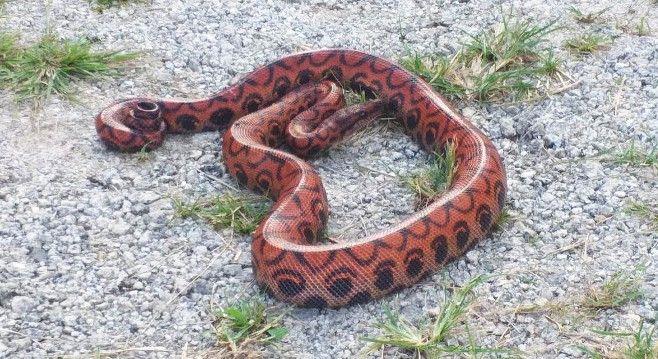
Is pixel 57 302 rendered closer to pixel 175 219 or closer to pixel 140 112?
pixel 175 219

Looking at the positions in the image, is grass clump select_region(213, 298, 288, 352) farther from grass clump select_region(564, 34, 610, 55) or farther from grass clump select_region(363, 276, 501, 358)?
grass clump select_region(564, 34, 610, 55)

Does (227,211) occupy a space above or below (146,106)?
below

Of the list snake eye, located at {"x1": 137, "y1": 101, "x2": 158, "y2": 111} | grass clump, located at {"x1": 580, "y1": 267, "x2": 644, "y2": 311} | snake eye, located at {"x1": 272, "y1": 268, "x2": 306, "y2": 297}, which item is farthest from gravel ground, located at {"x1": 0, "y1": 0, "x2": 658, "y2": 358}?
snake eye, located at {"x1": 137, "y1": 101, "x2": 158, "y2": 111}

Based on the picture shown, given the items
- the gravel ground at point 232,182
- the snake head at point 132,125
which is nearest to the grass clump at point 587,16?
the gravel ground at point 232,182

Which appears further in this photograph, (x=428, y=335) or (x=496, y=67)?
(x=496, y=67)

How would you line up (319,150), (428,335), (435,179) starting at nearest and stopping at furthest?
(428,335) < (435,179) < (319,150)

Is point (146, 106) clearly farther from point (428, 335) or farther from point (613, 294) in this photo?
point (613, 294)

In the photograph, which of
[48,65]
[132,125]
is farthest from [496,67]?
[48,65]

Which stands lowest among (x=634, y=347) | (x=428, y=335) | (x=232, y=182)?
(x=232, y=182)
